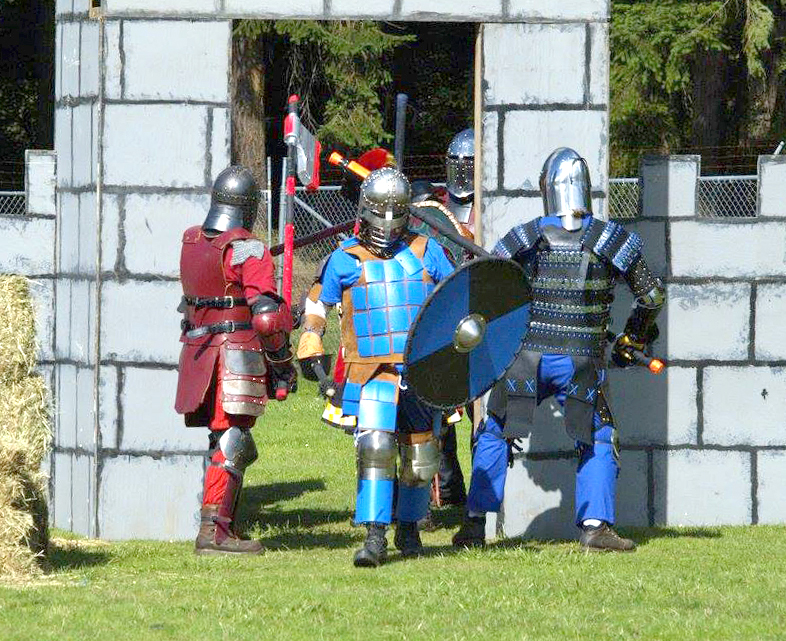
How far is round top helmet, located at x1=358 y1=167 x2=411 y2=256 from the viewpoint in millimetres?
6594

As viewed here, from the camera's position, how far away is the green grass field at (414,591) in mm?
5383

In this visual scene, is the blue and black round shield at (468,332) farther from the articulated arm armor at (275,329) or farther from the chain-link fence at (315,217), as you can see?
the chain-link fence at (315,217)

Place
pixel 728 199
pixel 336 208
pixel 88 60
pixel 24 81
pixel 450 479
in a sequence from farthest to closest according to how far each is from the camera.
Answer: pixel 24 81 < pixel 336 208 < pixel 728 199 < pixel 450 479 < pixel 88 60

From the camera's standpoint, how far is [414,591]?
592cm

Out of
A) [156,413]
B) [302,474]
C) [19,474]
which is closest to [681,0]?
[302,474]

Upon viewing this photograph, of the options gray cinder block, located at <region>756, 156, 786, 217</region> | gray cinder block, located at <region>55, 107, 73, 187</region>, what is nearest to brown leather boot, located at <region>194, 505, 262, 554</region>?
gray cinder block, located at <region>55, 107, 73, 187</region>

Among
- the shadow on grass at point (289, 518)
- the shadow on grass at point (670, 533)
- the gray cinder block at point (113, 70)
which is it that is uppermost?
the gray cinder block at point (113, 70)

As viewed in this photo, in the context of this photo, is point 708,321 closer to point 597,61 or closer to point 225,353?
point 597,61

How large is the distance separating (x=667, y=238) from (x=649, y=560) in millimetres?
1785

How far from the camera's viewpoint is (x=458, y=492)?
28.1 feet

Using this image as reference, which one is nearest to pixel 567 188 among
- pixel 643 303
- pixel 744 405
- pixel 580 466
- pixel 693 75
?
pixel 643 303

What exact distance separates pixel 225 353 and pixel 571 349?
1412 mm

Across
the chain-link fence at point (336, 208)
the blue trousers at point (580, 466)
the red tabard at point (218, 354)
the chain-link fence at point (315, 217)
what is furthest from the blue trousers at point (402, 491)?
the chain-link fence at point (315, 217)

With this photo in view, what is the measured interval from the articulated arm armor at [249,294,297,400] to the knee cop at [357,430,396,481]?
591mm
